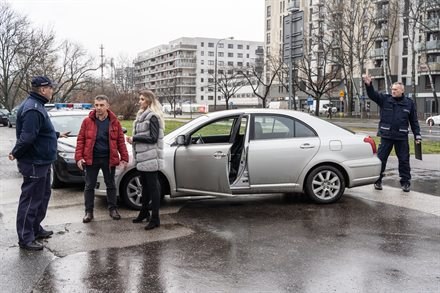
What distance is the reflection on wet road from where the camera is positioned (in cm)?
420

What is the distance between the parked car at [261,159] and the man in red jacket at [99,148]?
56 centimetres

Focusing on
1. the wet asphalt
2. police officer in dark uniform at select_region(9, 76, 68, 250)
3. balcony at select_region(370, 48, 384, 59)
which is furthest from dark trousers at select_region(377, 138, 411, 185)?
balcony at select_region(370, 48, 384, 59)

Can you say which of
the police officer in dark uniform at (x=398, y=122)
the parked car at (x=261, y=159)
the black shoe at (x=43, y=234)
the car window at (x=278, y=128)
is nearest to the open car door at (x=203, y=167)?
the parked car at (x=261, y=159)

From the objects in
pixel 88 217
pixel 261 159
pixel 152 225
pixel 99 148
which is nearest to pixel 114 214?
pixel 88 217

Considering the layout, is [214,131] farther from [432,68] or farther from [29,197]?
[432,68]

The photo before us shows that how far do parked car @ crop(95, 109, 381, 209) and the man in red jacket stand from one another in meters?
0.56

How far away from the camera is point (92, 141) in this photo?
6.19m

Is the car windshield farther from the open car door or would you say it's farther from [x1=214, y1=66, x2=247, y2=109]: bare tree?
[x1=214, y1=66, x2=247, y2=109]: bare tree

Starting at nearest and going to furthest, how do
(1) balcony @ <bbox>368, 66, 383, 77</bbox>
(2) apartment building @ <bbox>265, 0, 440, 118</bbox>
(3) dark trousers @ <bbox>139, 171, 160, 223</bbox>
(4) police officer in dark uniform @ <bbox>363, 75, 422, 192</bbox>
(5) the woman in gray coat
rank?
(5) the woman in gray coat, (3) dark trousers @ <bbox>139, 171, 160, 223</bbox>, (4) police officer in dark uniform @ <bbox>363, 75, 422, 192</bbox>, (2) apartment building @ <bbox>265, 0, 440, 118</bbox>, (1) balcony @ <bbox>368, 66, 383, 77</bbox>

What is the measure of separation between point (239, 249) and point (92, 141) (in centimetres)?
244

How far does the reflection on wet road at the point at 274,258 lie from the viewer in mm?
4203

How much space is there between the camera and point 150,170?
19.6 ft

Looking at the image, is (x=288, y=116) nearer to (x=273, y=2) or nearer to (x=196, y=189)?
(x=196, y=189)

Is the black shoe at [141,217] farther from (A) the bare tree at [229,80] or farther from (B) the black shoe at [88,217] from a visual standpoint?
(A) the bare tree at [229,80]
